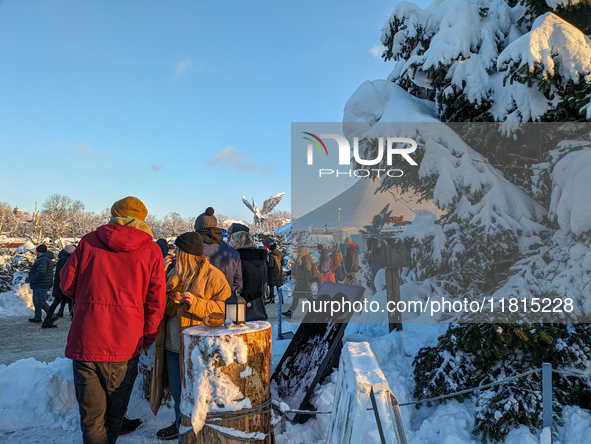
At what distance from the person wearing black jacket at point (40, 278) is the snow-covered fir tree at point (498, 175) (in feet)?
26.1

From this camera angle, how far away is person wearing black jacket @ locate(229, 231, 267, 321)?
5410 mm

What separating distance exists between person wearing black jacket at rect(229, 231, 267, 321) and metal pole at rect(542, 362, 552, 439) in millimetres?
3569

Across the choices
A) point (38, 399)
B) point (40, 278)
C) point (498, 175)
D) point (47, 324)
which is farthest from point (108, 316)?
point (40, 278)

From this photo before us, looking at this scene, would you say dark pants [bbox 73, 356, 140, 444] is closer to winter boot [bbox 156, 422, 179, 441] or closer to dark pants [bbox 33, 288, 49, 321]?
winter boot [bbox 156, 422, 179, 441]

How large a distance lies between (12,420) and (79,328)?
2.17 metres

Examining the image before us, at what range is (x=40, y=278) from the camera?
29.0 ft

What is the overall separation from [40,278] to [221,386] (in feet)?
27.7

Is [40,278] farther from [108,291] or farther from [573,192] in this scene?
[573,192]

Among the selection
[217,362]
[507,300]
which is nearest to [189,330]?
[217,362]

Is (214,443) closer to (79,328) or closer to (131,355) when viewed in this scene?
(131,355)

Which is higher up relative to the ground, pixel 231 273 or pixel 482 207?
pixel 482 207

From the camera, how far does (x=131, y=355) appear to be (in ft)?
8.81

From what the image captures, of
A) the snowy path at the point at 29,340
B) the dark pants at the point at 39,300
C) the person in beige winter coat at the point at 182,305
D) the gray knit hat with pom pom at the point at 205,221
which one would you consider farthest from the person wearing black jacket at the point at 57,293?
the person in beige winter coat at the point at 182,305

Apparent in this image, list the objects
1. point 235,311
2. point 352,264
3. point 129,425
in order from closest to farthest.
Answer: point 235,311 → point 129,425 → point 352,264
